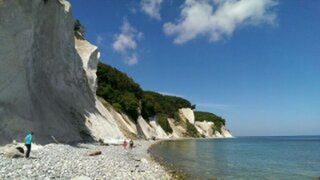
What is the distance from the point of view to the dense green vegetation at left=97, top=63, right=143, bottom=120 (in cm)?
7475

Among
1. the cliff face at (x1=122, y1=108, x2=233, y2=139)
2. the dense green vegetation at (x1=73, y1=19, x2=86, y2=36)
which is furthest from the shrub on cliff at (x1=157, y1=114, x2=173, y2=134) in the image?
the dense green vegetation at (x1=73, y1=19, x2=86, y2=36)

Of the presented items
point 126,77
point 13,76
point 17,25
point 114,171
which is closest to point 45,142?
point 13,76

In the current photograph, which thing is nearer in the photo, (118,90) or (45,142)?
(45,142)

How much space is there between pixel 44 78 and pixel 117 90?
1725 inches

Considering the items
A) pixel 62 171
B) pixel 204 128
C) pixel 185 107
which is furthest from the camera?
pixel 204 128

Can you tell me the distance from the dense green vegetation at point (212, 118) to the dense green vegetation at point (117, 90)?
78.0 m

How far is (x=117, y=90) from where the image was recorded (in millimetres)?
79438

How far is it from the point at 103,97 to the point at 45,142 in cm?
Result: 4603

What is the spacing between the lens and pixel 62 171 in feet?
54.0

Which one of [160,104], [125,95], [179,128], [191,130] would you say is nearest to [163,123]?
[160,104]

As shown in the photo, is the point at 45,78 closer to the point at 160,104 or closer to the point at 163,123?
the point at 163,123

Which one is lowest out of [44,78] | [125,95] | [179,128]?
[44,78]

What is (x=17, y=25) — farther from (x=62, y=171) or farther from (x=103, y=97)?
(x=103, y=97)

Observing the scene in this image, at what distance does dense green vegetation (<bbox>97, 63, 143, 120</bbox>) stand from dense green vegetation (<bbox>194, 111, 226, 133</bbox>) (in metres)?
78.0
